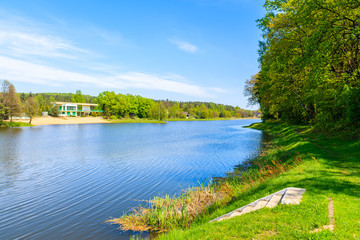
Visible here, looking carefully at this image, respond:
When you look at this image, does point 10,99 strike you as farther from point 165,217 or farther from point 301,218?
point 301,218

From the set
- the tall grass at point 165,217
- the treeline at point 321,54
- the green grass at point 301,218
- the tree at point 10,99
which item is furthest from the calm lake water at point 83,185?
the tree at point 10,99

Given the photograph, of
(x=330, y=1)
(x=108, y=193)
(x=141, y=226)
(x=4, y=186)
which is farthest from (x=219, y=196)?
(x=330, y=1)

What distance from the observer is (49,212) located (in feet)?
35.9

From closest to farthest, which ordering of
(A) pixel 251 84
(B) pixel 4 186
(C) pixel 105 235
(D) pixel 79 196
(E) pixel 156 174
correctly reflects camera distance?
(C) pixel 105 235 < (D) pixel 79 196 < (B) pixel 4 186 < (E) pixel 156 174 < (A) pixel 251 84

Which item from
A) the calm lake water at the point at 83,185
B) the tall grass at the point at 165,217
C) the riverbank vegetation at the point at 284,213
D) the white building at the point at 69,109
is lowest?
the calm lake water at the point at 83,185

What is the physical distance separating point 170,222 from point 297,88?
96.1 ft

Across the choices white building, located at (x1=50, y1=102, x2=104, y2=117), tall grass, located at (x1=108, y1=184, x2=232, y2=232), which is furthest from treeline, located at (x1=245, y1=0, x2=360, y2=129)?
white building, located at (x1=50, y1=102, x2=104, y2=117)

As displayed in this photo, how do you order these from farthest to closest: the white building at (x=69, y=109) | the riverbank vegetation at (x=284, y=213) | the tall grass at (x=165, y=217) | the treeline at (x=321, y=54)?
the white building at (x=69, y=109) < the treeline at (x=321, y=54) < the tall grass at (x=165, y=217) < the riverbank vegetation at (x=284, y=213)

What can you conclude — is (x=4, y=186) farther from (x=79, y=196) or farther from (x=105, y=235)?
(x=105, y=235)

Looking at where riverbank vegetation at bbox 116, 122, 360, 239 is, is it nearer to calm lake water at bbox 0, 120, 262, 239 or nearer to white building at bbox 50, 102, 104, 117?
calm lake water at bbox 0, 120, 262, 239

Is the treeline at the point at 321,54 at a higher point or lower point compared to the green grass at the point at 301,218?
higher

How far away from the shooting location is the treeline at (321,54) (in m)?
16.0

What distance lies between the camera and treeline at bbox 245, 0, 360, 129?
16.0 metres

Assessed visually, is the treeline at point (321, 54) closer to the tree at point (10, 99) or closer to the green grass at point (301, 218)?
the green grass at point (301, 218)
